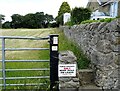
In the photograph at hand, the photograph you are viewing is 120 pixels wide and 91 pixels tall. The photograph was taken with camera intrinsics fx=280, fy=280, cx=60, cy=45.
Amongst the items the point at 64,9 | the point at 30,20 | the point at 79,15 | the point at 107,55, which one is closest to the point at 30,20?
the point at 30,20

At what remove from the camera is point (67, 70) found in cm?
466

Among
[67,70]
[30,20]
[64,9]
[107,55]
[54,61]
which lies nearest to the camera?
[107,55]

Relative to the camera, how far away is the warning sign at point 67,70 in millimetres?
4656

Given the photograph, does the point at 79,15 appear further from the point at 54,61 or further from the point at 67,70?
the point at 67,70

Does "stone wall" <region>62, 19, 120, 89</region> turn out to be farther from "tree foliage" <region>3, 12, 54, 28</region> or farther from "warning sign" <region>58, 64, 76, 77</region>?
"tree foliage" <region>3, 12, 54, 28</region>

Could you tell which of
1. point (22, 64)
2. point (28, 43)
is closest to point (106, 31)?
point (22, 64)

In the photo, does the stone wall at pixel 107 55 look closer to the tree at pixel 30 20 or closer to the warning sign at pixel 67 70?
the warning sign at pixel 67 70

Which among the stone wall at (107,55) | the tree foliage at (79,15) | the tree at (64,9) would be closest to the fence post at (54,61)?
the stone wall at (107,55)

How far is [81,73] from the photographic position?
5078 mm

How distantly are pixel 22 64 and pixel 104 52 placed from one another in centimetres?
336

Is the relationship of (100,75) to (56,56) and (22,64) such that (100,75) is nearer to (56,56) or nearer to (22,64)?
(56,56)

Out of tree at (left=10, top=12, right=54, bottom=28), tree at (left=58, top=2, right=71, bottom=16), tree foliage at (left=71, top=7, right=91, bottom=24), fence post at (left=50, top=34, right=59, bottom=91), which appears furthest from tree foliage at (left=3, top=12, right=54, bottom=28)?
tree at (left=58, top=2, right=71, bottom=16)

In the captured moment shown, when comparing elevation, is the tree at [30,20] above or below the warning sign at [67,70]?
above

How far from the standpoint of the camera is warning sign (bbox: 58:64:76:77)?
4.66m
